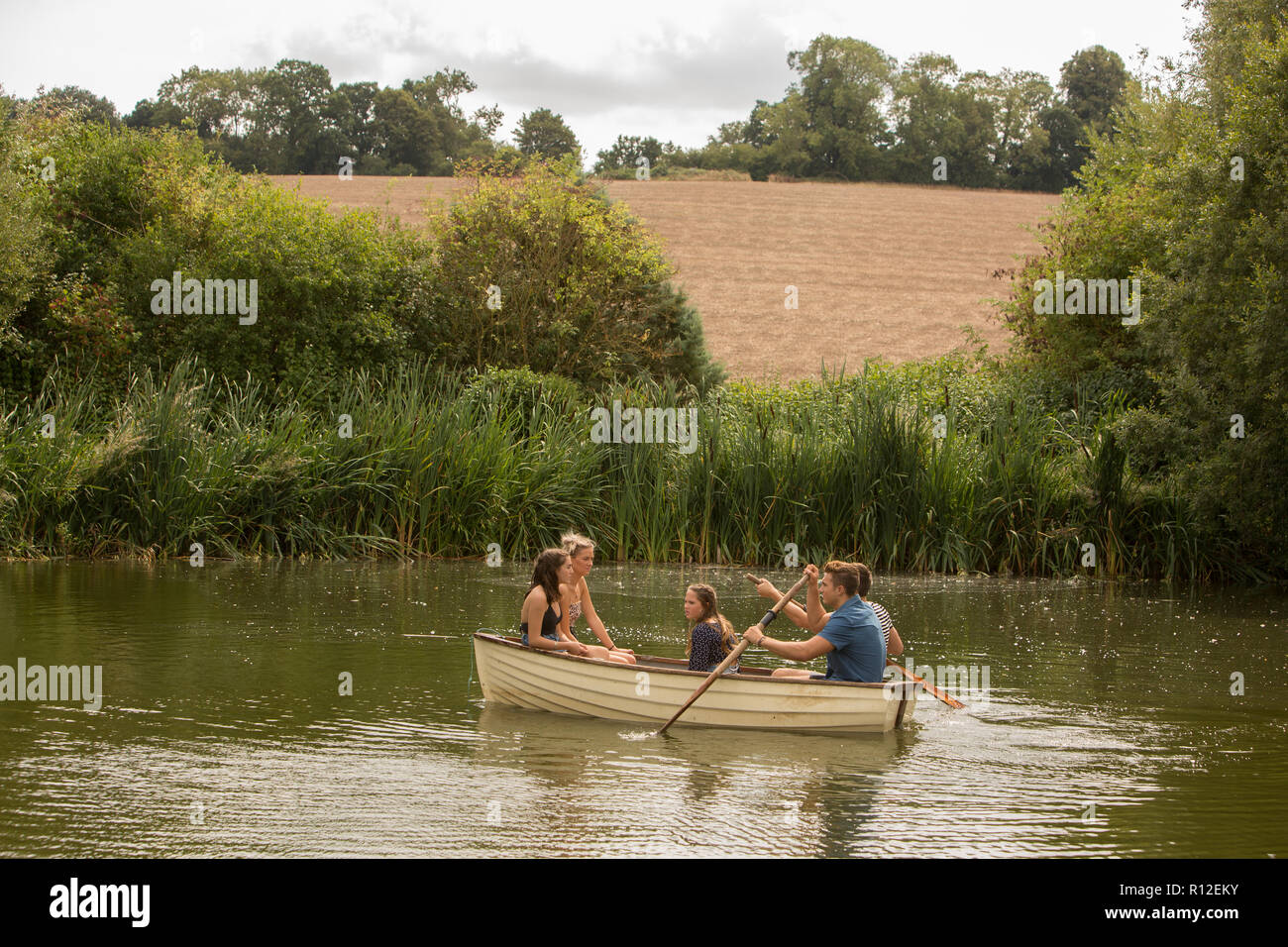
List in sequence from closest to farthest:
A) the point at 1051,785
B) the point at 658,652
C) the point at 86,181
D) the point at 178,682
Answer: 1. the point at 1051,785
2. the point at 178,682
3. the point at 658,652
4. the point at 86,181

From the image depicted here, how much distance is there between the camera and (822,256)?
50.9m

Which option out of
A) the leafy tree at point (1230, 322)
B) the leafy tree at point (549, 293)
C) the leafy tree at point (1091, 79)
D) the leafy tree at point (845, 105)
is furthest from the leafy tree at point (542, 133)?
the leafy tree at point (1230, 322)

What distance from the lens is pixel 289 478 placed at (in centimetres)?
1772

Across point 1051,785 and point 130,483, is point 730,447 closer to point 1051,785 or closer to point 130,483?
point 130,483

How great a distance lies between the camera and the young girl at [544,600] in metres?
9.26

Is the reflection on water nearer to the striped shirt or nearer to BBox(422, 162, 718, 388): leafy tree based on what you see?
the striped shirt

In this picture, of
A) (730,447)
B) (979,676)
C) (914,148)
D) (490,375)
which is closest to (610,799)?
(979,676)

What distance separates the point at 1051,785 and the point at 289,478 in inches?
498

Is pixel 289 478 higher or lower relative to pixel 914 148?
lower

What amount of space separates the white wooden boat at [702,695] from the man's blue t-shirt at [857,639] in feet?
0.73

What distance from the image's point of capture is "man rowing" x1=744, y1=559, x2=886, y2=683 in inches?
343

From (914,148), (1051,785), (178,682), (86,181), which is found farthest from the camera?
(914,148)

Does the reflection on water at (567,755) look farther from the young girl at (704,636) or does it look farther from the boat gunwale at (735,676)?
the young girl at (704,636)

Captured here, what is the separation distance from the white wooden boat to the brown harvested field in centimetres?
2526
